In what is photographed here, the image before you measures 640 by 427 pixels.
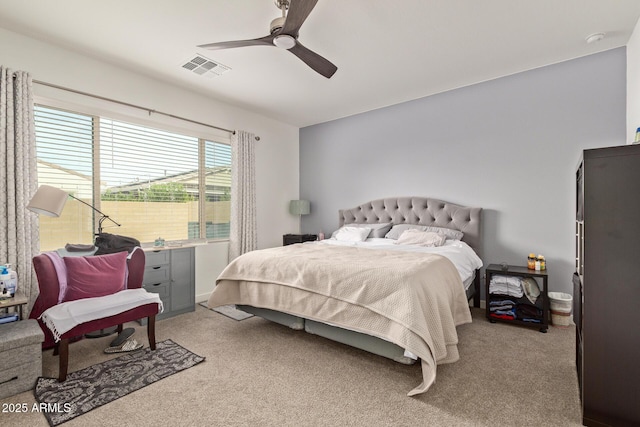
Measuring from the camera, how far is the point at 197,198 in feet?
14.6

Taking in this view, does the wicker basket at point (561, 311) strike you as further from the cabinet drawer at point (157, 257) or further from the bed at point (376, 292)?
the cabinet drawer at point (157, 257)

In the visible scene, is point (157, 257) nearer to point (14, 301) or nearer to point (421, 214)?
point (14, 301)

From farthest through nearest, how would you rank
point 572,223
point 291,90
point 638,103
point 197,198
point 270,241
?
point 270,241, point 197,198, point 291,90, point 572,223, point 638,103

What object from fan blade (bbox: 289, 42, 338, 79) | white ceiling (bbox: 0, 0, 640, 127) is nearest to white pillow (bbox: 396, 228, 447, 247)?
white ceiling (bbox: 0, 0, 640, 127)

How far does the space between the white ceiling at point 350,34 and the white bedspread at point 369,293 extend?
6.74ft

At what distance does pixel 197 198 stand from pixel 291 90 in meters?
2.00

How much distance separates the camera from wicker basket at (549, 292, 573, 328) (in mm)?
3172

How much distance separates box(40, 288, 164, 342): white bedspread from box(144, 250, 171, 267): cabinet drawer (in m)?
0.77

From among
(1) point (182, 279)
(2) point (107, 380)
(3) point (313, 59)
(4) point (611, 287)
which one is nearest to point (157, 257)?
(1) point (182, 279)

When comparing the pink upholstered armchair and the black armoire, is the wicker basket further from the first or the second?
the pink upholstered armchair

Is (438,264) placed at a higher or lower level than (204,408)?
higher

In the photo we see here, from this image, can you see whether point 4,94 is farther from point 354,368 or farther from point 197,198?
point 354,368

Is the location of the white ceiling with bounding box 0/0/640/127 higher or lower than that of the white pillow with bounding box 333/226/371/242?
higher

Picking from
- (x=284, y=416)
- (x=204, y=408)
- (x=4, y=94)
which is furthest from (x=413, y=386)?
(x=4, y=94)
